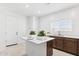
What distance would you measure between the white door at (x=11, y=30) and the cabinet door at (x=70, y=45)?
328cm

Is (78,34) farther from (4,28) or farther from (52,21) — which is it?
(4,28)

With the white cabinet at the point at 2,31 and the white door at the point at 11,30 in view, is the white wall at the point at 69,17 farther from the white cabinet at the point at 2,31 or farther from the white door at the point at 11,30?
the white cabinet at the point at 2,31

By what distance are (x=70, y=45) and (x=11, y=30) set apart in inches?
140

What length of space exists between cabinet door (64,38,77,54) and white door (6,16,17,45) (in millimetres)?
3285

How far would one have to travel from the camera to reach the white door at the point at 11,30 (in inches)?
181

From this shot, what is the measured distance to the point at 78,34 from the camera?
3439 millimetres

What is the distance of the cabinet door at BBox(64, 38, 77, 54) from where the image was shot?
3.03 m

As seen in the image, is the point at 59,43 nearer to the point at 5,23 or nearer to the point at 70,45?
the point at 70,45

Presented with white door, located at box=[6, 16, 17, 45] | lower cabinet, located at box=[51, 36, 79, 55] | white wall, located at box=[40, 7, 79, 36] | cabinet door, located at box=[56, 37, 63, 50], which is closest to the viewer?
lower cabinet, located at box=[51, 36, 79, 55]

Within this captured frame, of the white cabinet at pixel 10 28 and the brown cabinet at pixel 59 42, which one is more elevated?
the white cabinet at pixel 10 28

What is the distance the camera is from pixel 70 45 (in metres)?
3.19

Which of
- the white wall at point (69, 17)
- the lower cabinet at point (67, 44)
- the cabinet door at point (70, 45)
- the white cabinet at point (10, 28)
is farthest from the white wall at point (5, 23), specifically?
the cabinet door at point (70, 45)

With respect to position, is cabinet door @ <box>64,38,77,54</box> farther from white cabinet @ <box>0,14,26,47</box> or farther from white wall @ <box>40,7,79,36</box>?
white cabinet @ <box>0,14,26,47</box>

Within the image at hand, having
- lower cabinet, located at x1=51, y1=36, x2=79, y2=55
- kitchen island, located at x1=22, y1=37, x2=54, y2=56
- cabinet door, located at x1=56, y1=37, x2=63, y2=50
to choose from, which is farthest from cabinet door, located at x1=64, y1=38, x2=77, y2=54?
kitchen island, located at x1=22, y1=37, x2=54, y2=56
